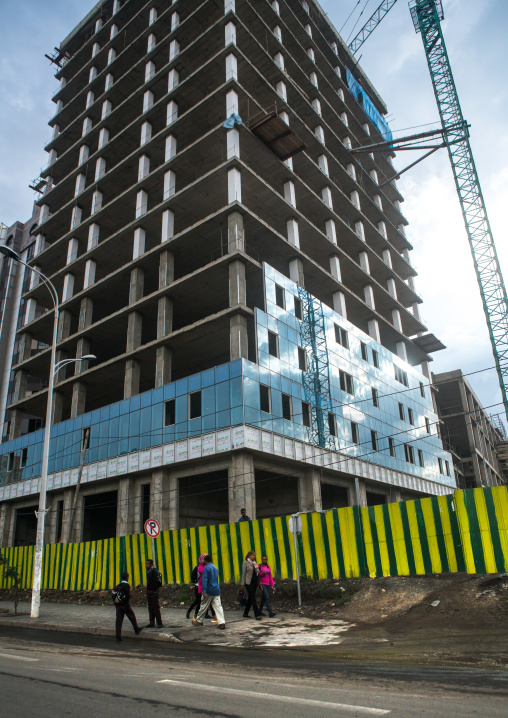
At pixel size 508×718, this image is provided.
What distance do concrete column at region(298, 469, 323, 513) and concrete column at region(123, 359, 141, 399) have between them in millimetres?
13338

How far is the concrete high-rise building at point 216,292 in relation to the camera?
32.3 metres

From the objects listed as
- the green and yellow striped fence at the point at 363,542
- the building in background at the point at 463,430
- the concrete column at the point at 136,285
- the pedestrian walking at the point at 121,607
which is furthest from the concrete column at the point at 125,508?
the building in background at the point at 463,430

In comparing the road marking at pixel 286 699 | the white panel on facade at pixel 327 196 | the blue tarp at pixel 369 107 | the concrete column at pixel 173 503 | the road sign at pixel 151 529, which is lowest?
the road marking at pixel 286 699

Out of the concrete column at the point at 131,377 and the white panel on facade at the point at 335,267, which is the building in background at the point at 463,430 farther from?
the concrete column at the point at 131,377

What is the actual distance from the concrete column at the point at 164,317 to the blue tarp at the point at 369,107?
3830 centimetres

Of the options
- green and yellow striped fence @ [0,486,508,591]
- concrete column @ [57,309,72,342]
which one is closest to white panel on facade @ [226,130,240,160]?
concrete column @ [57,309,72,342]

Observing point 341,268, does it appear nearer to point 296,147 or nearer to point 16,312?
point 296,147

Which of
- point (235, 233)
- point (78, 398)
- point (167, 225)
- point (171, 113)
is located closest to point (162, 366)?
point (235, 233)

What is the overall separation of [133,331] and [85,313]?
25.8ft

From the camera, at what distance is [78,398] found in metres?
41.1

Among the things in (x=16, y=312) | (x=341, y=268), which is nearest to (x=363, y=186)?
(x=341, y=268)

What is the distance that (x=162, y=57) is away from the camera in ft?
153

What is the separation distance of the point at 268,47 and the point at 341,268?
20.2m

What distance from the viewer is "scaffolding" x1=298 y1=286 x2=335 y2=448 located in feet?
114
